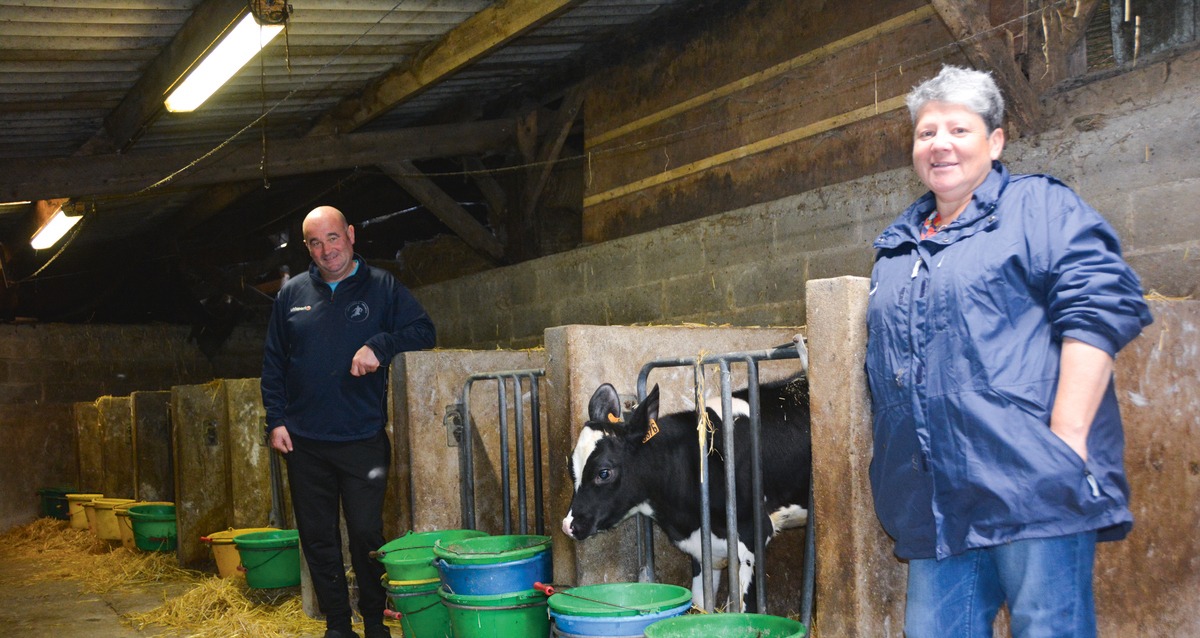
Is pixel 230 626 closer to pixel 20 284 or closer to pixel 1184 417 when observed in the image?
pixel 1184 417

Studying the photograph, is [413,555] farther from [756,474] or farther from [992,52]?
[992,52]

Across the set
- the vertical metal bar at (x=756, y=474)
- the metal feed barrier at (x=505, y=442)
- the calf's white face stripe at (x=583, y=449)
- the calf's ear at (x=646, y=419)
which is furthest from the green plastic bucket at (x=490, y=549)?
the vertical metal bar at (x=756, y=474)

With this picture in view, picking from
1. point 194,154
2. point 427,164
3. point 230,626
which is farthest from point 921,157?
point 427,164

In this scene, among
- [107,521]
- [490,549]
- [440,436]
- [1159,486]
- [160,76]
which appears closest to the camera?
[1159,486]

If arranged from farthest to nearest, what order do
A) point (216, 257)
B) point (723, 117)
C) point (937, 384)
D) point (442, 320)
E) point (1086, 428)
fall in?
point (216, 257) → point (442, 320) → point (723, 117) → point (937, 384) → point (1086, 428)

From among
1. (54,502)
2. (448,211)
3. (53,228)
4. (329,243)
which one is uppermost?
(53,228)

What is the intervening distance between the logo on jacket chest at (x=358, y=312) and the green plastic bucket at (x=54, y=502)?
824 cm

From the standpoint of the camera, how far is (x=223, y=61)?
6043 mm

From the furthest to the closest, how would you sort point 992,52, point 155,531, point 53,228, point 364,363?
point 53,228 < point 155,531 < point 992,52 < point 364,363

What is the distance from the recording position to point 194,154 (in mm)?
7664

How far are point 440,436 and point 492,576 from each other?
1.62 metres

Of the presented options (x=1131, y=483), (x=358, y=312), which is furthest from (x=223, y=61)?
(x=1131, y=483)

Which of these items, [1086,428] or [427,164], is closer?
[1086,428]

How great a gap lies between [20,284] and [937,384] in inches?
543
